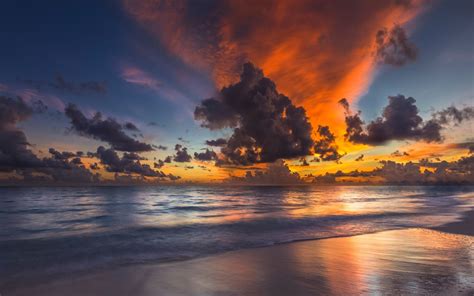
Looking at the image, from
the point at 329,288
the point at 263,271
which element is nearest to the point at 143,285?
the point at 263,271

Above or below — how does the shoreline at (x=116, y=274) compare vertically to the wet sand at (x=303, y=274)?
below

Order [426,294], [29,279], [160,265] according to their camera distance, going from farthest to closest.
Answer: [160,265]
[29,279]
[426,294]

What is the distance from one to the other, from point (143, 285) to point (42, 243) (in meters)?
12.1

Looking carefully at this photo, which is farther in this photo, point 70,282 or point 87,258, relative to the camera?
point 87,258

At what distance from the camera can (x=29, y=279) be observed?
10.1 m

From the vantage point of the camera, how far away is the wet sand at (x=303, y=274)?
793 centimetres

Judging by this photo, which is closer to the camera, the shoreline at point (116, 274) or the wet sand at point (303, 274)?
the wet sand at point (303, 274)

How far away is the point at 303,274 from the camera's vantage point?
9.36 m

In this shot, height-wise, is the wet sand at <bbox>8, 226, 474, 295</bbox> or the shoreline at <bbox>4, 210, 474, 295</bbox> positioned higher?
the wet sand at <bbox>8, 226, 474, 295</bbox>

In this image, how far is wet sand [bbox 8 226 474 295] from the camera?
26.0 ft

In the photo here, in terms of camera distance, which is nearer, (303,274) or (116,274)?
(303,274)

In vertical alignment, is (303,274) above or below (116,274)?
above

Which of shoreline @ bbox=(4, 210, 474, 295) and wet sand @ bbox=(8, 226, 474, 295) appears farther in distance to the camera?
shoreline @ bbox=(4, 210, 474, 295)

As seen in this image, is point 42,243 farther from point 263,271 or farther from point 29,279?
point 263,271
